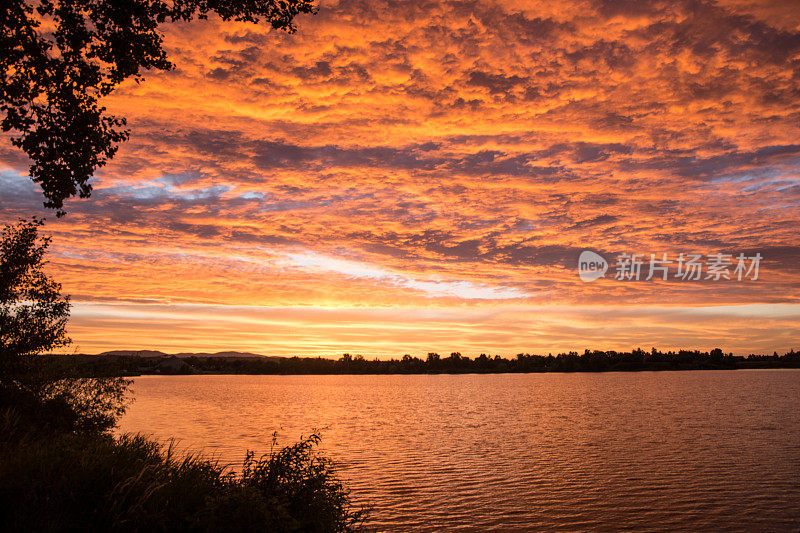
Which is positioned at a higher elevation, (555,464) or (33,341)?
(33,341)

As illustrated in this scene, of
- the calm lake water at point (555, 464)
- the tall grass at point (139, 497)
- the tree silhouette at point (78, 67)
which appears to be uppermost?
the tree silhouette at point (78, 67)

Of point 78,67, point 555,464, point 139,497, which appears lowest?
point 555,464

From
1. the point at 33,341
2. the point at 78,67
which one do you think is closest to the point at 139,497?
the point at 78,67

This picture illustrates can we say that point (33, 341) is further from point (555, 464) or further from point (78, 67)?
point (555, 464)

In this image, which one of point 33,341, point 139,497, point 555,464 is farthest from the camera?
point 555,464

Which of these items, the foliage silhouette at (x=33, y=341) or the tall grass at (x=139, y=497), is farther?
the foliage silhouette at (x=33, y=341)

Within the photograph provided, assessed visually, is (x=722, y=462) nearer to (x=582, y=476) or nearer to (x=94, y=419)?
(x=582, y=476)

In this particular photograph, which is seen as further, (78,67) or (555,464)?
(555,464)

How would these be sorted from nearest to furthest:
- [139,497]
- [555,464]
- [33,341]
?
1. [139,497]
2. [33,341]
3. [555,464]

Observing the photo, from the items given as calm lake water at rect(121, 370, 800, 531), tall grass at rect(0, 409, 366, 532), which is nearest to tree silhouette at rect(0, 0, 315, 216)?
tall grass at rect(0, 409, 366, 532)

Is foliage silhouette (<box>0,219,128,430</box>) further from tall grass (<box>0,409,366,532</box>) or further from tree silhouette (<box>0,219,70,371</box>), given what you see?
tall grass (<box>0,409,366,532</box>)

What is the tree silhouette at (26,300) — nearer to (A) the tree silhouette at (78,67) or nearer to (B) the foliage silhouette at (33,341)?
(B) the foliage silhouette at (33,341)

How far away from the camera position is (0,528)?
13.7 metres

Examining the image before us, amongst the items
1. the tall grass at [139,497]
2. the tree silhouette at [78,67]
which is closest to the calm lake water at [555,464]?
the tall grass at [139,497]
